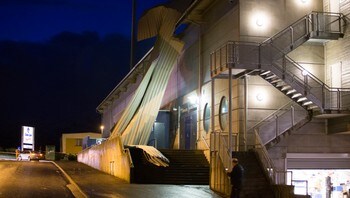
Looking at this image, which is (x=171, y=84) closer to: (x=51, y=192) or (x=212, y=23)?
(x=212, y=23)

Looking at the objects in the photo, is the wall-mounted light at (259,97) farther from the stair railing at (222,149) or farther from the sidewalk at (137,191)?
the sidewalk at (137,191)

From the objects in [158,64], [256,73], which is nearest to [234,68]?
[256,73]

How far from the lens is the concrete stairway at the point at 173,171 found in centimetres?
2352

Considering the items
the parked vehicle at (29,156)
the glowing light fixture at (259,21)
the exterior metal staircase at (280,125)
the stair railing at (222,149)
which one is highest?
the glowing light fixture at (259,21)

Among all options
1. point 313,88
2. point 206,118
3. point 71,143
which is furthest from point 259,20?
point 71,143

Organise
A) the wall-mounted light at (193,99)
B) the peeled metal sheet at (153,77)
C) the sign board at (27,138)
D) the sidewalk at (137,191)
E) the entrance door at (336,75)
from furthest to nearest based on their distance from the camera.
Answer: the sign board at (27,138), the wall-mounted light at (193,99), the peeled metal sheet at (153,77), the entrance door at (336,75), the sidewalk at (137,191)

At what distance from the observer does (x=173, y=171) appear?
80.2 feet

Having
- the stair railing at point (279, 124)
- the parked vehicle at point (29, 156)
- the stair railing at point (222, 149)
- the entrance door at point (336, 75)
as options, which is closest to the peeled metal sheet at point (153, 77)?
the stair railing at point (279, 124)

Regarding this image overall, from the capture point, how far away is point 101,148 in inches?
1293

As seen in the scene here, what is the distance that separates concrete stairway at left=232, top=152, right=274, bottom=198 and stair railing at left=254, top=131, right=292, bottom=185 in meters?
0.23

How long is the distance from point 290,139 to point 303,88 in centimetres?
343

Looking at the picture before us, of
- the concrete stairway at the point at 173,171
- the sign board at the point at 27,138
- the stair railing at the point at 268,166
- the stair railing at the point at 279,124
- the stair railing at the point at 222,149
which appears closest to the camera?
the stair railing at the point at 268,166

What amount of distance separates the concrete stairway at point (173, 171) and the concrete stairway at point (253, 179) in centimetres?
309

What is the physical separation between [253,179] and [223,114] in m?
6.68
